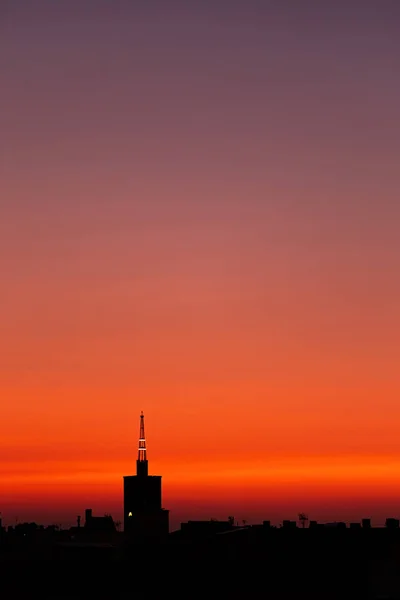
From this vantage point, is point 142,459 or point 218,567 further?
point 142,459

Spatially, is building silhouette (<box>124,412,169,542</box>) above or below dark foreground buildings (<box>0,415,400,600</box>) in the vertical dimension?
above

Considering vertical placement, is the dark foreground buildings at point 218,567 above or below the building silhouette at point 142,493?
below

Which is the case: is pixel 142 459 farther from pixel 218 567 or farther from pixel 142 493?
→ pixel 218 567

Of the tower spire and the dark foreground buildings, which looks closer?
the dark foreground buildings

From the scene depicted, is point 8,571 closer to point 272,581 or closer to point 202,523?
point 272,581

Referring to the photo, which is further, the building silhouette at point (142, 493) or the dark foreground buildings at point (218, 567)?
the building silhouette at point (142, 493)

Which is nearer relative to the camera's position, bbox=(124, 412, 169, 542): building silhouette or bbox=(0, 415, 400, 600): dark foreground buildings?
bbox=(0, 415, 400, 600): dark foreground buildings

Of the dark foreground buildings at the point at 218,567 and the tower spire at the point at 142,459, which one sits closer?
the dark foreground buildings at the point at 218,567

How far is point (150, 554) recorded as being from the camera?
82.7m

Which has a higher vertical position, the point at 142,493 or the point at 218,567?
the point at 142,493

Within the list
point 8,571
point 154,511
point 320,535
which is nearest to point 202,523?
point 154,511

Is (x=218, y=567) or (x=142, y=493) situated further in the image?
(x=142, y=493)

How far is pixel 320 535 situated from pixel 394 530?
36.8ft

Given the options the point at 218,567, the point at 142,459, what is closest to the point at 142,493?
the point at 142,459
